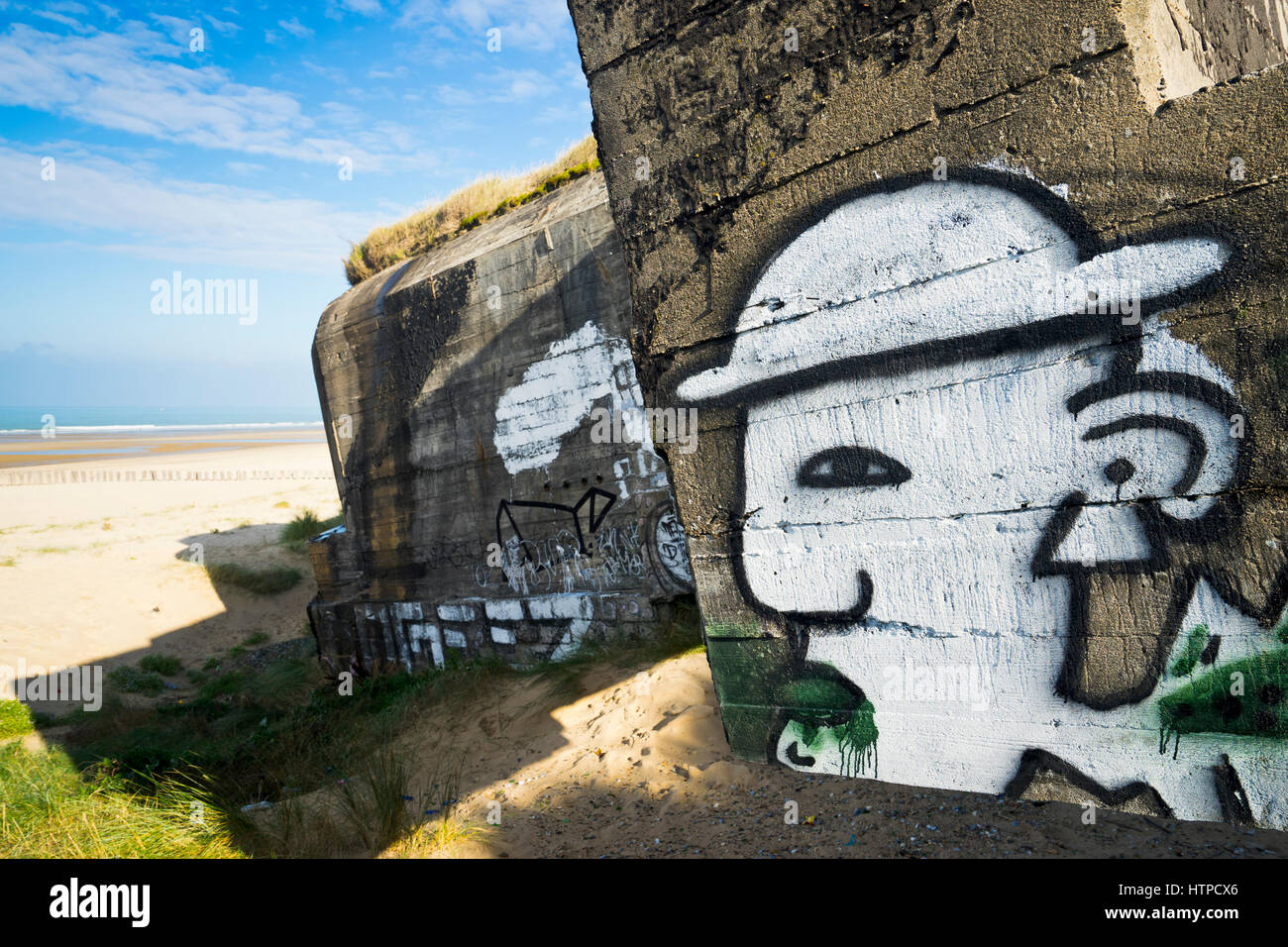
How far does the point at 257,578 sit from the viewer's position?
45.4 ft

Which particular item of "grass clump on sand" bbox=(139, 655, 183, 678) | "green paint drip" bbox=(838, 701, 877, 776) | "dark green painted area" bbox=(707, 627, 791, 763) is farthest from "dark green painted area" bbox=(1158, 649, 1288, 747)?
"grass clump on sand" bbox=(139, 655, 183, 678)

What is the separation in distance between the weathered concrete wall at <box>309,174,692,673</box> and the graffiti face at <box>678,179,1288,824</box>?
157 inches

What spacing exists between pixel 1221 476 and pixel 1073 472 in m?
0.28

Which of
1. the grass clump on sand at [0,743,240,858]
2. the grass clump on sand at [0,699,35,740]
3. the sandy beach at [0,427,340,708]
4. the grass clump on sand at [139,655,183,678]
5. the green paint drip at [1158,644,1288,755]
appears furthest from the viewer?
the sandy beach at [0,427,340,708]

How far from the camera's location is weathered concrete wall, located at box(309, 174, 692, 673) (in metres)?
6.62

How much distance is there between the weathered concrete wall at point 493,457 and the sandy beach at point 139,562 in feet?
13.4

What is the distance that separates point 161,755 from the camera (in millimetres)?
6758

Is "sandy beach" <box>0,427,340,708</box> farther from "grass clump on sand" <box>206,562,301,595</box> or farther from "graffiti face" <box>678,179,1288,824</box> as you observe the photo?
"graffiti face" <box>678,179,1288,824</box>

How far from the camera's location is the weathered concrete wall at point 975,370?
1627 mm

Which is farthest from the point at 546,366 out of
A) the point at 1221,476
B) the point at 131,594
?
the point at 131,594

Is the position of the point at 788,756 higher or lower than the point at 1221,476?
lower

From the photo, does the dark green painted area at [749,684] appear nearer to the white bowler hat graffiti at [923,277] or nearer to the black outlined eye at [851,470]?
the black outlined eye at [851,470]

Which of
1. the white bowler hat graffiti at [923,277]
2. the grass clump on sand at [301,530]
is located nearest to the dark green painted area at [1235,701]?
the white bowler hat graffiti at [923,277]
